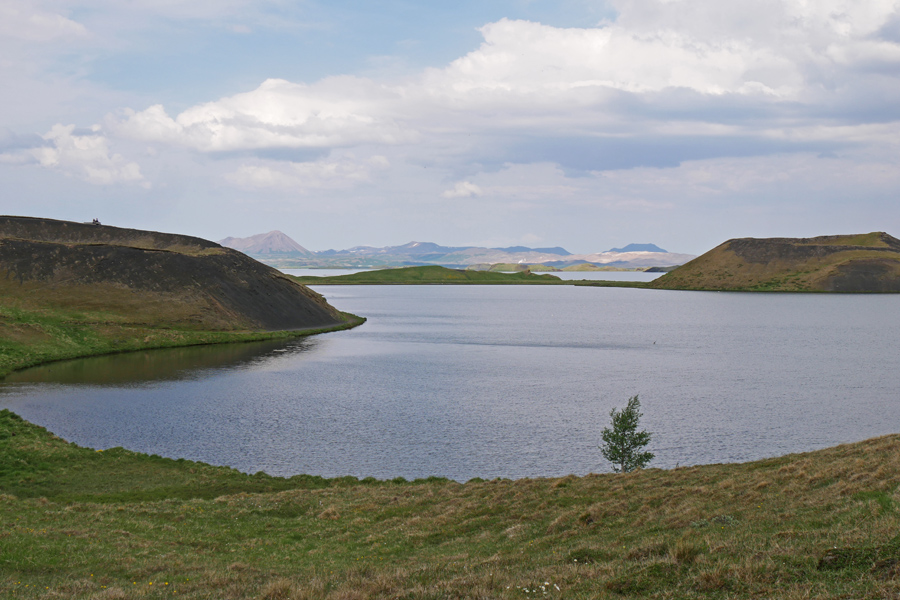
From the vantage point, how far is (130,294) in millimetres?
126750

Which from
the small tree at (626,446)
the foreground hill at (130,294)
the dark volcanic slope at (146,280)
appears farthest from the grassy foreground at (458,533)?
the dark volcanic slope at (146,280)

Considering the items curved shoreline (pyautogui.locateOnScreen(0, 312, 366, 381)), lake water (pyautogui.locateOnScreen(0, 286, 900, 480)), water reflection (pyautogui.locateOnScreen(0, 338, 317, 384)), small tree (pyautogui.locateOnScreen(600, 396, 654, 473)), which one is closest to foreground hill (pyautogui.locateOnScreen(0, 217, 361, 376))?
curved shoreline (pyautogui.locateOnScreen(0, 312, 366, 381))

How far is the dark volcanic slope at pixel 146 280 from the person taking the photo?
123 meters

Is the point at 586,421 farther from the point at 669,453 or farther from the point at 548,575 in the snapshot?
the point at 548,575

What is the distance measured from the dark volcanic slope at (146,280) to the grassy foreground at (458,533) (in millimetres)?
90255

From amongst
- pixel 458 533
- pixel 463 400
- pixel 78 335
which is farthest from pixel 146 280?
pixel 458 533

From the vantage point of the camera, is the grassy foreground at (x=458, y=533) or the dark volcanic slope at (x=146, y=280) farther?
the dark volcanic slope at (x=146, y=280)

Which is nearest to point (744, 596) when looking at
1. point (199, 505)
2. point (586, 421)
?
point (199, 505)

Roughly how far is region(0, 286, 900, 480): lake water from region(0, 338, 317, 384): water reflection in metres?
0.41

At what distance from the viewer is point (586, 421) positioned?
5669 cm

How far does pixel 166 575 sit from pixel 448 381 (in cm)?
5805

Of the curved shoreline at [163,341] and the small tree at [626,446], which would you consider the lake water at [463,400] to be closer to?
the small tree at [626,446]

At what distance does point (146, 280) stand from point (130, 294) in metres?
5.44

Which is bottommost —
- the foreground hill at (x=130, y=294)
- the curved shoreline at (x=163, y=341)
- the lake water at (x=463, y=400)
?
the lake water at (x=463, y=400)
